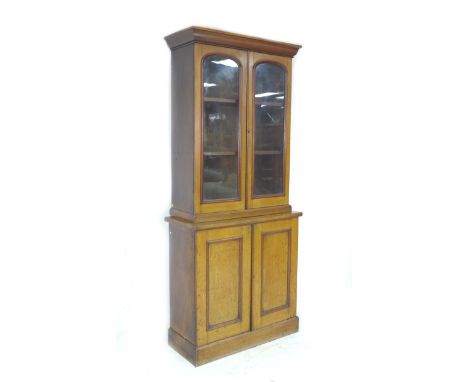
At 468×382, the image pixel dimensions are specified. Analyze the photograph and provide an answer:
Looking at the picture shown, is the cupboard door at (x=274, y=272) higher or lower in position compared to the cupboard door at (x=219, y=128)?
lower

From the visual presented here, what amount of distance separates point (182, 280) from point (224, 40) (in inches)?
47.8

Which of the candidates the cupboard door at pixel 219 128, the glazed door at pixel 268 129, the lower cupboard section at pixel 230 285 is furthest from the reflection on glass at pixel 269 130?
the lower cupboard section at pixel 230 285

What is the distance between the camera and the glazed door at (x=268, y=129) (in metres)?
2.39

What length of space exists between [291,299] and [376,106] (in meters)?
1.29

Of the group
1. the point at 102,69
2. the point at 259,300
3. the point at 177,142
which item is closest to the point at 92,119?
the point at 102,69

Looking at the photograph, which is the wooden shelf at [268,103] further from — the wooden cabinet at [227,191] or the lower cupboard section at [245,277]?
the lower cupboard section at [245,277]

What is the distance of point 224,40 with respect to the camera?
220 cm

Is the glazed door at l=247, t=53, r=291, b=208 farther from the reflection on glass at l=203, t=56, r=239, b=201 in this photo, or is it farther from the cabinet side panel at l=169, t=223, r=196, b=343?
the cabinet side panel at l=169, t=223, r=196, b=343

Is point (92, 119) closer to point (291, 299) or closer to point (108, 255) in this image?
point (108, 255)

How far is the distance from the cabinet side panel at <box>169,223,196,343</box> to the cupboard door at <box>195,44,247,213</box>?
0.19 metres

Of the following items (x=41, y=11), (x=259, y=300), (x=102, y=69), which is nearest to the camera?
(x=41, y=11)

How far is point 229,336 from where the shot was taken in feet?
Result: 7.93

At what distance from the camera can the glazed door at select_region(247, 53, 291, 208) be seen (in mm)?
2391

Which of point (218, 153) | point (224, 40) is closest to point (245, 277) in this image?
point (218, 153)
